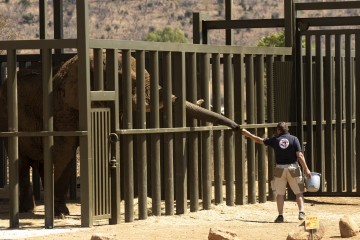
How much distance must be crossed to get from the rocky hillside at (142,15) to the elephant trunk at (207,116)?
61.9 meters

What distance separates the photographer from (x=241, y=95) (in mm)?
18641

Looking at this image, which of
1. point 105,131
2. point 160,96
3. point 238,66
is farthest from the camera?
point 238,66

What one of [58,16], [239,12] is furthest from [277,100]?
[239,12]

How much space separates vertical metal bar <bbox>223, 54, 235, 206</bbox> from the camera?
18.2 m

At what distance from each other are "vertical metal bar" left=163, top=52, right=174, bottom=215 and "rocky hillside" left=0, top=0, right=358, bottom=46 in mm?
62075

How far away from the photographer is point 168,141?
16.8m

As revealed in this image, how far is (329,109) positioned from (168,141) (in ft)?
13.9

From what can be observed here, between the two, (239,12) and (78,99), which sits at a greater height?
(239,12)

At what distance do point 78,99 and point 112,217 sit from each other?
159 centimetres

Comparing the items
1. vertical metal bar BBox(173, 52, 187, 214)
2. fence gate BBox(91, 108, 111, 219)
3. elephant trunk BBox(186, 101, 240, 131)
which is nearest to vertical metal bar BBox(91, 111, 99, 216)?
fence gate BBox(91, 108, 111, 219)

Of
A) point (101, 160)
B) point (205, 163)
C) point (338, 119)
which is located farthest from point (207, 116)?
point (338, 119)

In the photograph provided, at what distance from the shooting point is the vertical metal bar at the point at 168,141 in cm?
1675

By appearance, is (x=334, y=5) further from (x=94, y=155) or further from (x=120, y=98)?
(x=94, y=155)

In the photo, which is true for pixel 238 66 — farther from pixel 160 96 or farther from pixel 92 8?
pixel 92 8
